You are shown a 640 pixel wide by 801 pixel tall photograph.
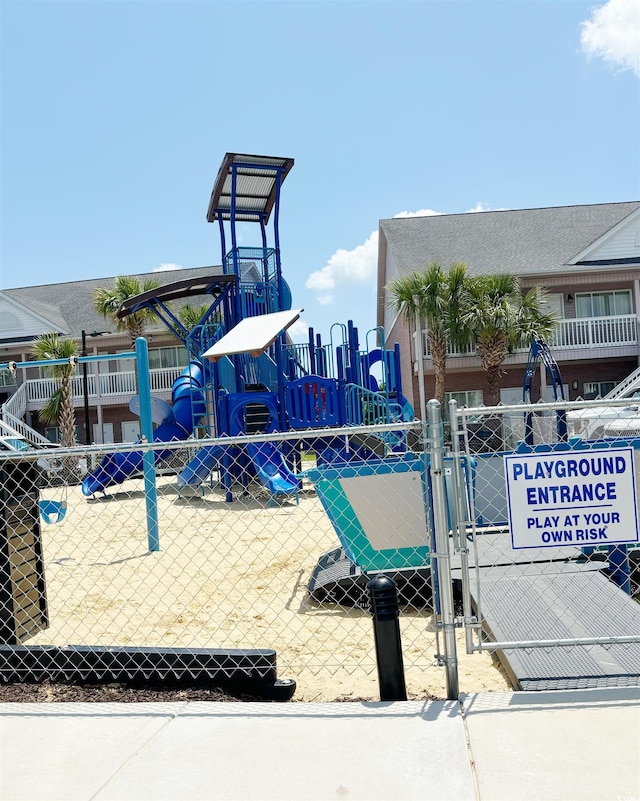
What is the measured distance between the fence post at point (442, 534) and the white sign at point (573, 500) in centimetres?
39

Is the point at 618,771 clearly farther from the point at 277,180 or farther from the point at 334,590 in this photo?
the point at 277,180

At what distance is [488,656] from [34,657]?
3035 mm

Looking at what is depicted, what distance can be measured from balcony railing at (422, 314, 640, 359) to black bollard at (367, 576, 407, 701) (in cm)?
2310

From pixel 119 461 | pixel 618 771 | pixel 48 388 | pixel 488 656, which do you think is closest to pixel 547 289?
pixel 119 461

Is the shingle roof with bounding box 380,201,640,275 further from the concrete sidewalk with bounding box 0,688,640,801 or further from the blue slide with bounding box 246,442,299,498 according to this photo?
the concrete sidewalk with bounding box 0,688,640,801

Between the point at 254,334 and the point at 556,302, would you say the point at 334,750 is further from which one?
the point at 556,302

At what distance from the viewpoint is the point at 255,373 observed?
1731cm

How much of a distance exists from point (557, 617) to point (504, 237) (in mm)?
25834

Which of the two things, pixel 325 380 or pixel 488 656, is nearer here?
pixel 488 656

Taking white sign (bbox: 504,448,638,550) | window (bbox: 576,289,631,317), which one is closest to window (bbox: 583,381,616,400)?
window (bbox: 576,289,631,317)

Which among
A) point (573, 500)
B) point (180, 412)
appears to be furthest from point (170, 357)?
point (573, 500)

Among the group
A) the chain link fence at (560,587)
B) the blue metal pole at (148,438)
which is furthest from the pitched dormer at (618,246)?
the chain link fence at (560,587)

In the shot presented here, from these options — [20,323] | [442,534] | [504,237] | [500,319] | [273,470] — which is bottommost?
[273,470]

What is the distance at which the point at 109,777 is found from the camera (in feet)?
10.6
